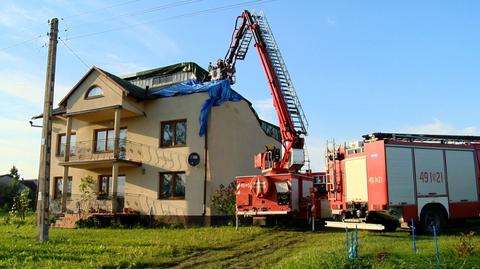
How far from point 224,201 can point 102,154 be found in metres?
8.63

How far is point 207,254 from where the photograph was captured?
13492mm

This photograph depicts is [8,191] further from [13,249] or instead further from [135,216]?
[13,249]

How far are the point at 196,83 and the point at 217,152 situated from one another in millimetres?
4575

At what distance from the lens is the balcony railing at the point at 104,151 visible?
86.8 ft

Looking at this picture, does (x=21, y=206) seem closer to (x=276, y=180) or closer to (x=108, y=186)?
(x=108, y=186)

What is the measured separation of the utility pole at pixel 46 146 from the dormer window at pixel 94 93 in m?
9.32

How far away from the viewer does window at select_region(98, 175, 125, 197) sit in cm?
2691

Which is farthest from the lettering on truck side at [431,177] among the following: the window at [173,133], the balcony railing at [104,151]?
the balcony railing at [104,151]

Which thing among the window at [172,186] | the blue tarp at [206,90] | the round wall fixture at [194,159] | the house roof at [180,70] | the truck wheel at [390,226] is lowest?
the truck wheel at [390,226]

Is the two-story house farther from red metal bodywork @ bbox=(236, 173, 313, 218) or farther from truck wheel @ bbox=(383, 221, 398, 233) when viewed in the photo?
truck wheel @ bbox=(383, 221, 398, 233)

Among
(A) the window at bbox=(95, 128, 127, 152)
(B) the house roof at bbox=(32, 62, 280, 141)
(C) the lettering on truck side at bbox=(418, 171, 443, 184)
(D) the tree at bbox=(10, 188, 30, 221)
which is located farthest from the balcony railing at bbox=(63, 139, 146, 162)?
(C) the lettering on truck side at bbox=(418, 171, 443, 184)

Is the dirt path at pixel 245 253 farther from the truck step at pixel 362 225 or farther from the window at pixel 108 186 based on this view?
the window at pixel 108 186

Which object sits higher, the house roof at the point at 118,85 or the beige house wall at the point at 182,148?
the house roof at the point at 118,85

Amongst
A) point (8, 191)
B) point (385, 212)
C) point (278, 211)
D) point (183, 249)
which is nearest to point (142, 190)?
point (278, 211)
